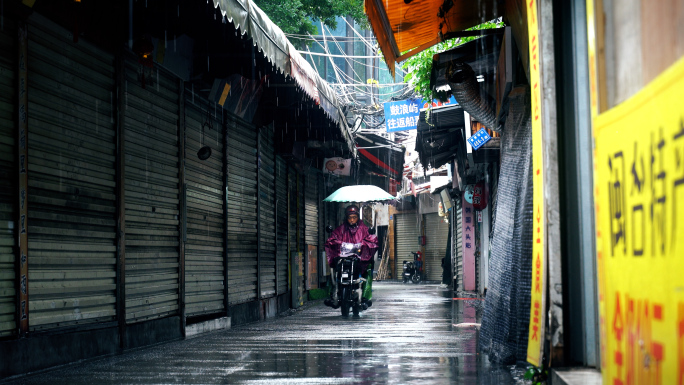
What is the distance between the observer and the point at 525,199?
5715 millimetres

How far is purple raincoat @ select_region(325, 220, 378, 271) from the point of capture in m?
14.4

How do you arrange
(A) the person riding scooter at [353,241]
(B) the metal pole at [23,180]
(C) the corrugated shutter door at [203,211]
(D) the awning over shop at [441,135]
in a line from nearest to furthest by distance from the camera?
(B) the metal pole at [23,180] < (C) the corrugated shutter door at [203,211] < (A) the person riding scooter at [353,241] < (D) the awning over shop at [441,135]

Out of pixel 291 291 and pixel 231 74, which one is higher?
pixel 231 74

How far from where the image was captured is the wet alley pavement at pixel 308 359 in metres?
6.12

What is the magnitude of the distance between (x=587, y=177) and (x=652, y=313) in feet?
6.02

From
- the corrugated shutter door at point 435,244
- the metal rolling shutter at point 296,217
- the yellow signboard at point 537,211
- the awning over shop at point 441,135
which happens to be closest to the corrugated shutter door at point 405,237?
the corrugated shutter door at point 435,244

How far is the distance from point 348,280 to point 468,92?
599cm

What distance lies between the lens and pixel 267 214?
1512cm

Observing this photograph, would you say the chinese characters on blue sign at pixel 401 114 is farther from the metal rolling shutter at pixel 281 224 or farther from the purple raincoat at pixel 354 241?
the purple raincoat at pixel 354 241

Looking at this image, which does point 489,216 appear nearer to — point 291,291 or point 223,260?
point 291,291

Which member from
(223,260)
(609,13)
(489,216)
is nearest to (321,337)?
(223,260)

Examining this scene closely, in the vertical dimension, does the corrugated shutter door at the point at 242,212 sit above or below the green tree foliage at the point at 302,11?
below

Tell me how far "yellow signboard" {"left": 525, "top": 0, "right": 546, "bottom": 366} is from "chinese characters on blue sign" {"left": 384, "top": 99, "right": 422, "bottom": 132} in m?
17.5

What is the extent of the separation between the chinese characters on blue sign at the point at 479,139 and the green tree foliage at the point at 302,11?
17.8ft
